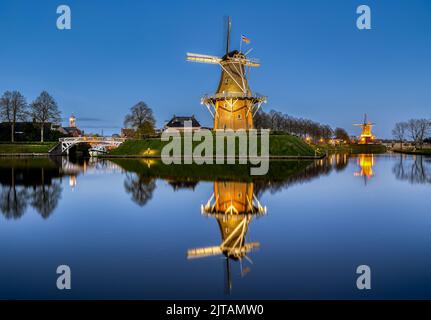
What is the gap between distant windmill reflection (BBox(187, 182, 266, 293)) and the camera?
6.92 metres

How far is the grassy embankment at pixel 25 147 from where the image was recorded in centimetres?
5634

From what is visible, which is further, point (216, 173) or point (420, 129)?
point (420, 129)

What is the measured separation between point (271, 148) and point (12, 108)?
4388 cm

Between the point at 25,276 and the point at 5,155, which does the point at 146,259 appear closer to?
the point at 25,276

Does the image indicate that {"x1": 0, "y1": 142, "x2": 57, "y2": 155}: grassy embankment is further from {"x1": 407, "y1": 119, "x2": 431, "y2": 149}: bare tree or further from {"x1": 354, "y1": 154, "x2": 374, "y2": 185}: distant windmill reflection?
{"x1": 407, "y1": 119, "x2": 431, "y2": 149}: bare tree

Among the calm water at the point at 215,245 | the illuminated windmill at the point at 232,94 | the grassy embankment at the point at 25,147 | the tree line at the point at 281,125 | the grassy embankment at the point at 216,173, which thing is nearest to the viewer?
the calm water at the point at 215,245

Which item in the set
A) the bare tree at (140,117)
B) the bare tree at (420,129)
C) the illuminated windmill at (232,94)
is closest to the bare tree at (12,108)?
the bare tree at (140,117)

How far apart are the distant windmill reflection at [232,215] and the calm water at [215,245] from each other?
0.10 ft

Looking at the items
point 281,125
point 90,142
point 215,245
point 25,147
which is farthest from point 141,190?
point 281,125

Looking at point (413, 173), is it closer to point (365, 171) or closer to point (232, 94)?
point (365, 171)

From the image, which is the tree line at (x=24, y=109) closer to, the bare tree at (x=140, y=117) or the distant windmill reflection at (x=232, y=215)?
the bare tree at (x=140, y=117)

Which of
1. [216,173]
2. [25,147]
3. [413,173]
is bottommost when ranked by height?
[413,173]

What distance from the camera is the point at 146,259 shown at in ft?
21.7

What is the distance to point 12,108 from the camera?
5956 centimetres
